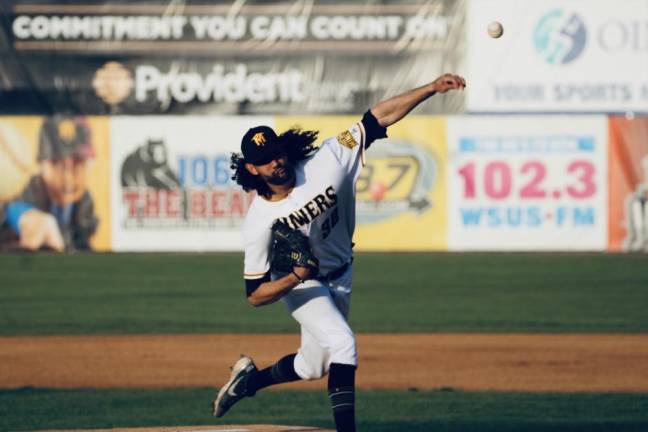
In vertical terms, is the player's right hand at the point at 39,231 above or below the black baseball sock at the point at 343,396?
above

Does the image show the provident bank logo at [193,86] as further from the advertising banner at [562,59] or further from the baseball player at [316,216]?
the baseball player at [316,216]

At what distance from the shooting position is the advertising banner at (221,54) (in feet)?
75.6

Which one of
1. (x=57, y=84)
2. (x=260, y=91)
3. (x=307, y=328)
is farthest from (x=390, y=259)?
(x=307, y=328)

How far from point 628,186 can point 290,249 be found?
16.0 m

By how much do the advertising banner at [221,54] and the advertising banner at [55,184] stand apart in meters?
1.44

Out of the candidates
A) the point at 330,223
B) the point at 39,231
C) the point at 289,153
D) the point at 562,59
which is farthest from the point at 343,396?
the point at 562,59

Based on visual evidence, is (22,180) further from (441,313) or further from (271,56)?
(441,313)

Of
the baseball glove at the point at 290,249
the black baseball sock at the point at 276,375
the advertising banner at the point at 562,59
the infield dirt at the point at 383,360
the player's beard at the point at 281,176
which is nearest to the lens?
the baseball glove at the point at 290,249

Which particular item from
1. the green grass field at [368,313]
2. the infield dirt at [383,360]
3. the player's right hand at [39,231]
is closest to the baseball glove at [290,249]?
the green grass field at [368,313]

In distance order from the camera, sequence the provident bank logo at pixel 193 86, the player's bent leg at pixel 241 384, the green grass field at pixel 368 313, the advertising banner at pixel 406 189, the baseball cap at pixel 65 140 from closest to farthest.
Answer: the player's bent leg at pixel 241 384 < the green grass field at pixel 368 313 < the advertising banner at pixel 406 189 < the baseball cap at pixel 65 140 < the provident bank logo at pixel 193 86

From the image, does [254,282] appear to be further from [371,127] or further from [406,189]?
[406,189]

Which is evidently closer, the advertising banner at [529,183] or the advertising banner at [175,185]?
the advertising banner at [529,183]

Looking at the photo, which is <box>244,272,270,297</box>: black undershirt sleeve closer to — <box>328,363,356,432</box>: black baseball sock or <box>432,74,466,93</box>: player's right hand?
<box>328,363,356,432</box>: black baseball sock

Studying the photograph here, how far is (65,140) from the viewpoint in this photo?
21641mm
